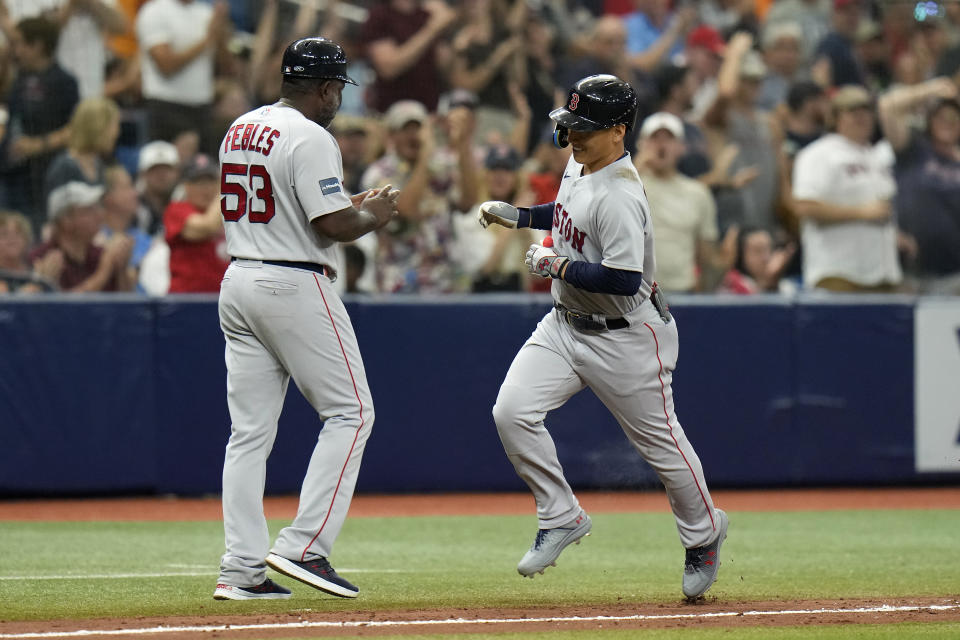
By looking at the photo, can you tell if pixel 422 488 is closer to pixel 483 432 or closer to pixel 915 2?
pixel 483 432

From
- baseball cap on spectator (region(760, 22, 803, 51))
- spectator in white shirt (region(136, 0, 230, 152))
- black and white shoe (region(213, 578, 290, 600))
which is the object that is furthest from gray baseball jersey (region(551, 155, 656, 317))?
baseball cap on spectator (region(760, 22, 803, 51))

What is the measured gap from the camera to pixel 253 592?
5754 millimetres

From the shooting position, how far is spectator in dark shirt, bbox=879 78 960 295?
12117mm

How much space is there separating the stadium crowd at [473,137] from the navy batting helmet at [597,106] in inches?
181

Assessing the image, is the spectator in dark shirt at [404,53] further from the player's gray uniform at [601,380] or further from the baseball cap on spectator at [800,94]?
the player's gray uniform at [601,380]

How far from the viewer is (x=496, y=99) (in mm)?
12867

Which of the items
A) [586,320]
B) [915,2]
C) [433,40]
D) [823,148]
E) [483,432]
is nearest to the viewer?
[586,320]

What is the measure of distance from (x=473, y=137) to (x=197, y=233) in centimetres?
301

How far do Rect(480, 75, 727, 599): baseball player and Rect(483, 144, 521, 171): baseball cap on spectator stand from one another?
4843mm

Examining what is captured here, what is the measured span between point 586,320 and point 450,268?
5.24 meters

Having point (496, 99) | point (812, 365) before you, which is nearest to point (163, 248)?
point (496, 99)

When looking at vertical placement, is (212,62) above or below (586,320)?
above

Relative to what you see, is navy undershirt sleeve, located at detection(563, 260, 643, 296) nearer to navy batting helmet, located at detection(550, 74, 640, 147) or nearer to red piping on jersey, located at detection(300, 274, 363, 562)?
navy batting helmet, located at detection(550, 74, 640, 147)

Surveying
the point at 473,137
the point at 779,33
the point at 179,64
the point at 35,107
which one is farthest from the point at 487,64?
the point at 35,107
